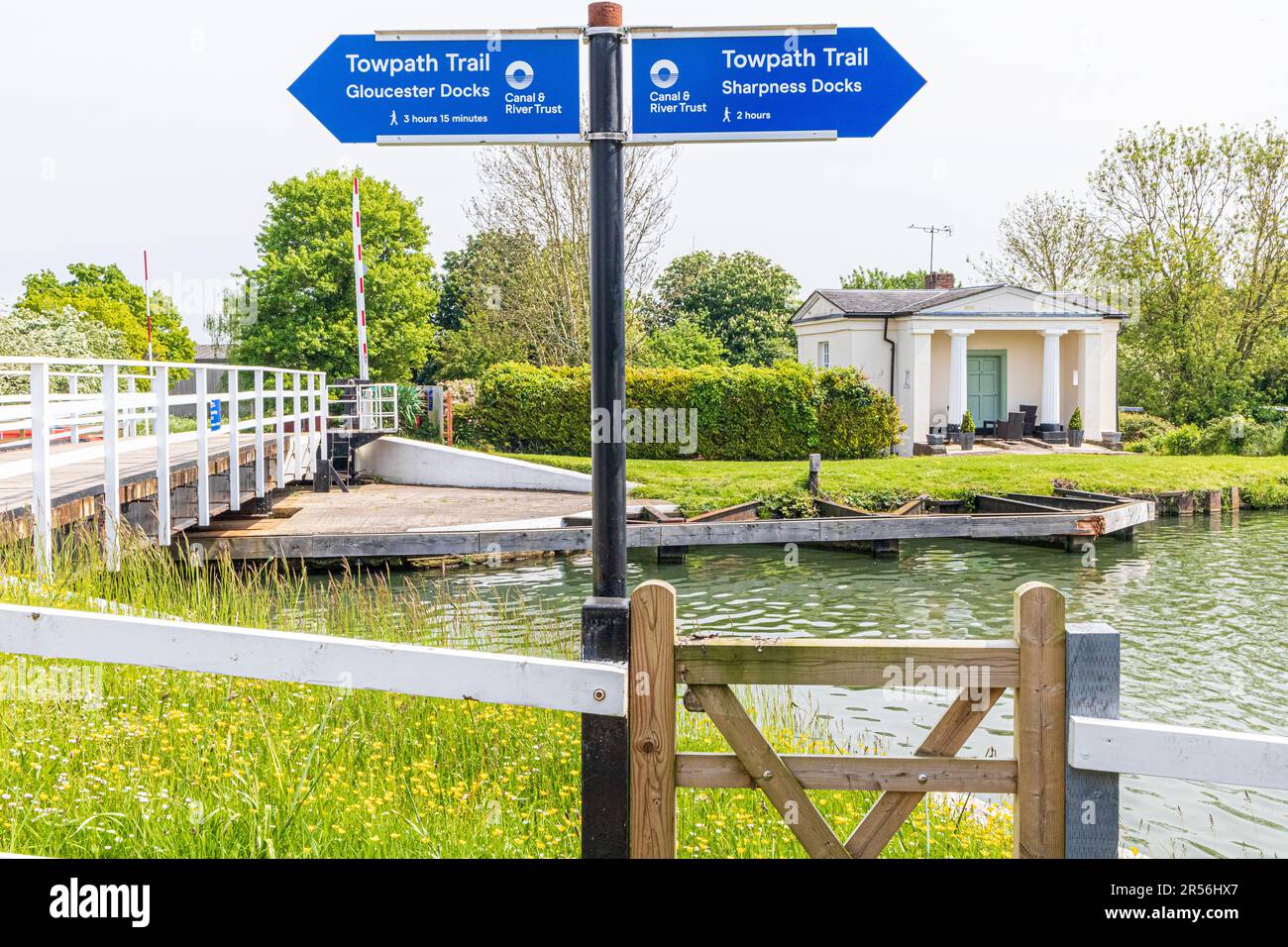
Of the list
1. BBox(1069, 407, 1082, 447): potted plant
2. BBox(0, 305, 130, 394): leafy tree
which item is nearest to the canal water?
BBox(1069, 407, 1082, 447): potted plant

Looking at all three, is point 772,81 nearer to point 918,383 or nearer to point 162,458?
point 162,458

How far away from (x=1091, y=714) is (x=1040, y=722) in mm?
131

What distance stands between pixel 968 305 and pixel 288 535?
23.4 m

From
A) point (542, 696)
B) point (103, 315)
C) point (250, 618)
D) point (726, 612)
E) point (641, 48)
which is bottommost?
point (726, 612)

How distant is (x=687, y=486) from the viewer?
2058cm

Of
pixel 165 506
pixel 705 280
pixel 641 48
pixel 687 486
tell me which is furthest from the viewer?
pixel 705 280

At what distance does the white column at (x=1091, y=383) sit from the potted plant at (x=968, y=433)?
4.22 meters

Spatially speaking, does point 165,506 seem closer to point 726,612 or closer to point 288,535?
point 288,535

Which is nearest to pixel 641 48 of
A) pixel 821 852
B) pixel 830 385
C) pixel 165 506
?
pixel 821 852

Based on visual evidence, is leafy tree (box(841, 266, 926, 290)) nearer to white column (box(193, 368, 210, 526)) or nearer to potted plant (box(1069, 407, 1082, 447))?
potted plant (box(1069, 407, 1082, 447))

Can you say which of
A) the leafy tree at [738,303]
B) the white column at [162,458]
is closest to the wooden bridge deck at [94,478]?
the white column at [162,458]

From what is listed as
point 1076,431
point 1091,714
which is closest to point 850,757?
point 1091,714

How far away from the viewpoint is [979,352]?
33.7 metres

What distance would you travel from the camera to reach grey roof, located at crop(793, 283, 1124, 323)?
32312 mm
